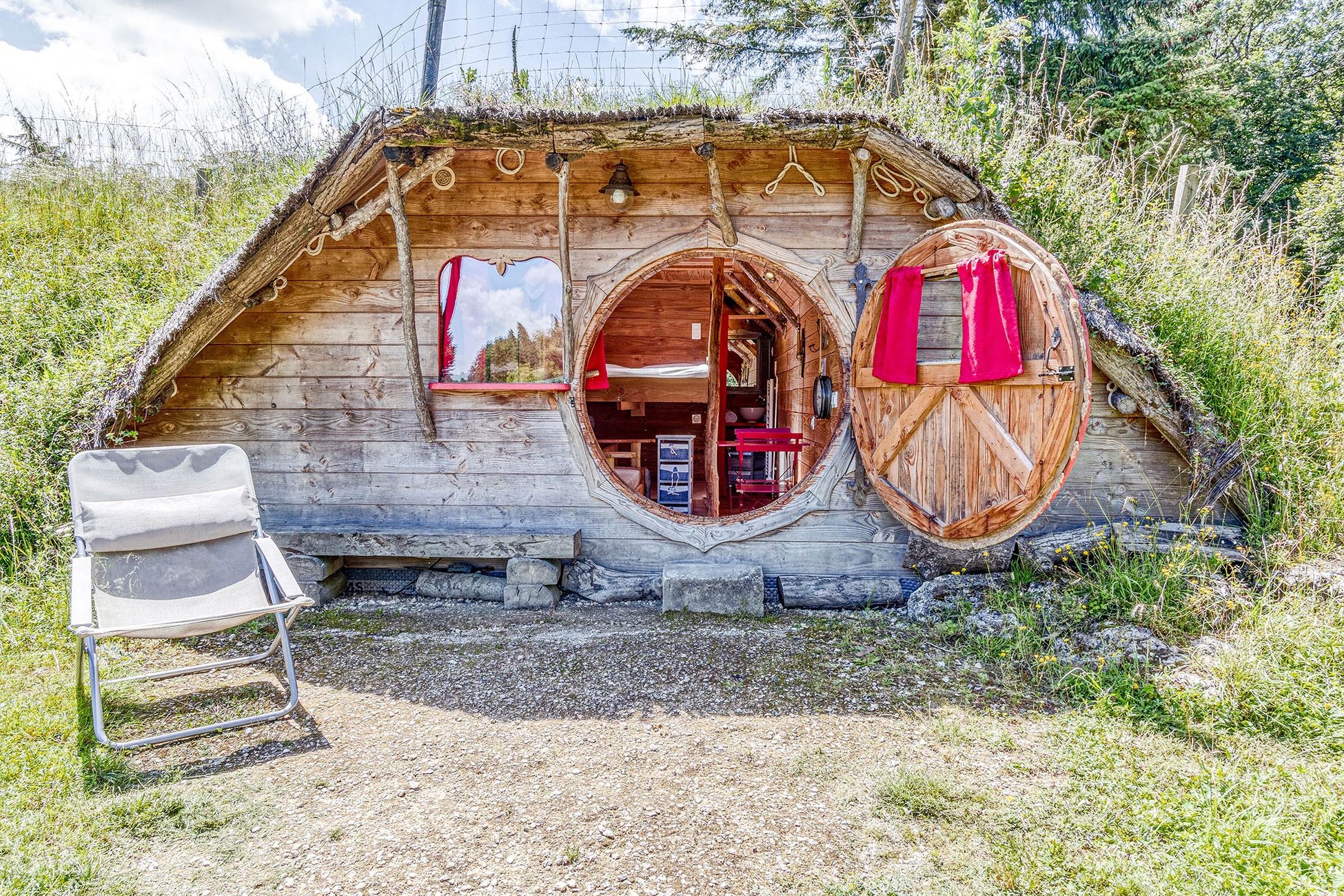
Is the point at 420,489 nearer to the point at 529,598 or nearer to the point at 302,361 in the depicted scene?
the point at 529,598

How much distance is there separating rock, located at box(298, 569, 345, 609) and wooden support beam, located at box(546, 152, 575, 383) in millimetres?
2272

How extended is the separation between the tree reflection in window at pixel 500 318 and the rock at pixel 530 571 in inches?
50.7

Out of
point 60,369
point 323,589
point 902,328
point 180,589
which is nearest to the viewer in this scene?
point 180,589

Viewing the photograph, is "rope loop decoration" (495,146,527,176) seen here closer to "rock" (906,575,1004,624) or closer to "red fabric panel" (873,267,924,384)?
"red fabric panel" (873,267,924,384)

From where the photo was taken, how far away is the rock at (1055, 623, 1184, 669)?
3.57m

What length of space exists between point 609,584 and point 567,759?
2042 mm

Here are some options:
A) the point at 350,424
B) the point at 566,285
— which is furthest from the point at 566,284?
the point at 350,424

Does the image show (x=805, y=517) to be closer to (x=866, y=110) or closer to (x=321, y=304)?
(x=866, y=110)

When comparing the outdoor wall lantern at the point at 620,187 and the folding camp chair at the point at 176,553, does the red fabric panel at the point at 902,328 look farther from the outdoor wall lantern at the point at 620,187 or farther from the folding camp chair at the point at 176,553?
the folding camp chair at the point at 176,553

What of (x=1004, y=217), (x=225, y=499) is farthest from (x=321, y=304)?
(x=1004, y=217)

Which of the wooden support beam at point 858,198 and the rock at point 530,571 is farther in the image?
the rock at point 530,571

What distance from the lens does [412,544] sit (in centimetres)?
494

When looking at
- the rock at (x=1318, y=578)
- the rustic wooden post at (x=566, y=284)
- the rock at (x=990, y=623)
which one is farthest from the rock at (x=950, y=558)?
the rustic wooden post at (x=566, y=284)

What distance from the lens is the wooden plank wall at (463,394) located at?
4.92 meters
